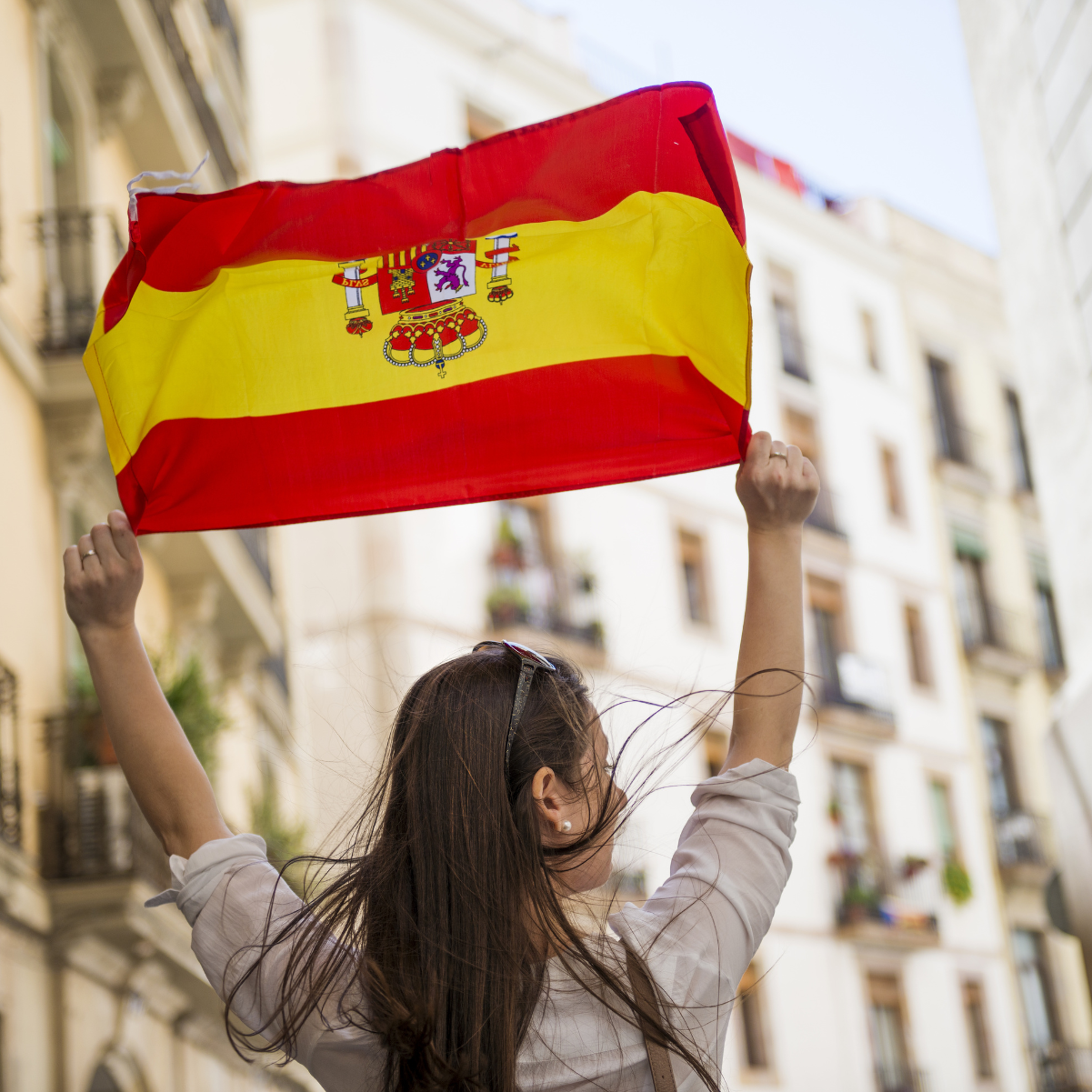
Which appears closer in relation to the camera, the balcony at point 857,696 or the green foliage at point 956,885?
the balcony at point 857,696

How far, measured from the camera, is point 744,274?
10.4ft

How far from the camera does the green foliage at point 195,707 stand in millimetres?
10727

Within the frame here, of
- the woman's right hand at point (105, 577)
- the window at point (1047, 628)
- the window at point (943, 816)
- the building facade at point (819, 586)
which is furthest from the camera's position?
the window at point (1047, 628)

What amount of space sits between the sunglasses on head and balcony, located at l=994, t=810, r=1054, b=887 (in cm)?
2616

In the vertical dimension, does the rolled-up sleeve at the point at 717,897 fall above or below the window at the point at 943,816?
below

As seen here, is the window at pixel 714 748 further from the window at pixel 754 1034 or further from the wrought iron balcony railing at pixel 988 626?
the wrought iron balcony railing at pixel 988 626

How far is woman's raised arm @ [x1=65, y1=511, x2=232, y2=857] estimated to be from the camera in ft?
6.84

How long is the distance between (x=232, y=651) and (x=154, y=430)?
41.2 ft

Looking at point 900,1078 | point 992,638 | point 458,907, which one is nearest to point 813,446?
point 992,638

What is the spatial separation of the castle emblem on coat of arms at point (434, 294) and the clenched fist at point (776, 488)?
3.69ft

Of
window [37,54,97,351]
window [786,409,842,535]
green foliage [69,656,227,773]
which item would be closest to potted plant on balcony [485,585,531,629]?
window [786,409,842,535]

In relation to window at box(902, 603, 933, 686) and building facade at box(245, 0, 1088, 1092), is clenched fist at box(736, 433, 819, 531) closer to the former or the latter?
building facade at box(245, 0, 1088, 1092)

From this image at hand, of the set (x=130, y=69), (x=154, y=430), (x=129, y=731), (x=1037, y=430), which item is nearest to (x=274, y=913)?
(x=129, y=731)

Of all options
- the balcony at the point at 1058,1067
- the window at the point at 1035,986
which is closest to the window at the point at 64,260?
the balcony at the point at 1058,1067
